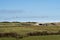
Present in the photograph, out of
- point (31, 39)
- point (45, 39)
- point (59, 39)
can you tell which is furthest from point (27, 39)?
point (59, 39)

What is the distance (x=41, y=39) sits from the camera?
1500 inches

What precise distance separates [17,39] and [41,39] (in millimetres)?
4406

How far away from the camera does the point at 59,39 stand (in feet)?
125

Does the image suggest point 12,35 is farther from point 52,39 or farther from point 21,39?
point 52,39

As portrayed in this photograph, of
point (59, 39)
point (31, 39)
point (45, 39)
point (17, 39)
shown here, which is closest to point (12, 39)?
point (17, 39)

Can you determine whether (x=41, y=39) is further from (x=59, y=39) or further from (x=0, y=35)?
(x=0, y=35)

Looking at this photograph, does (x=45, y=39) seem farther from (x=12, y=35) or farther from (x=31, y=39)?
(x=12, y=35)

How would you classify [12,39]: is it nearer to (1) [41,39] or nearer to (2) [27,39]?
(2) [27,39]

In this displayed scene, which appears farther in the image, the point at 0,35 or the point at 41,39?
the point at 0,35

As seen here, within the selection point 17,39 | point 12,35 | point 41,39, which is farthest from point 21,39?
point 12,35

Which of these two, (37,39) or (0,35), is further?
(0,35)

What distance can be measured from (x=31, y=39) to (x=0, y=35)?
27.4ft

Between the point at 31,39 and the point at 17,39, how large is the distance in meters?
2.59

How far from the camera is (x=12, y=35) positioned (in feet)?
145
